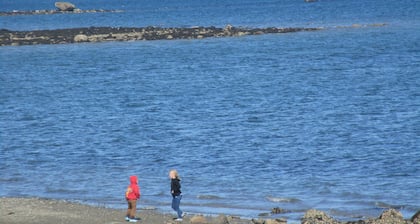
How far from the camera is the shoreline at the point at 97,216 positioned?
18.6 metres

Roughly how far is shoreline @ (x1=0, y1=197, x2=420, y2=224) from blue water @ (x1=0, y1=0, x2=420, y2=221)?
1.20m

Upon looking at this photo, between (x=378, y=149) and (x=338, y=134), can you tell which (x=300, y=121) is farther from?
(x=378, y=149)

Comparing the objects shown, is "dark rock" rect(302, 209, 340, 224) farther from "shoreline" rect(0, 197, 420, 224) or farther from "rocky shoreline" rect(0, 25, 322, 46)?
"rocky shoreline" rect(0, 25, 322, 46)

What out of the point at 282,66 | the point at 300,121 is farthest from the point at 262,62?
the point at 300,121

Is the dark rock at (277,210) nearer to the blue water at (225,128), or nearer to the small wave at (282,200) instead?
the blue water at (225,128)

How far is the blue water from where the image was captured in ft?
80.5

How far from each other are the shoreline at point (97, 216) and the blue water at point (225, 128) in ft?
3.95

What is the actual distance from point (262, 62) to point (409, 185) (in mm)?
46952

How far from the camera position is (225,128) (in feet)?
123

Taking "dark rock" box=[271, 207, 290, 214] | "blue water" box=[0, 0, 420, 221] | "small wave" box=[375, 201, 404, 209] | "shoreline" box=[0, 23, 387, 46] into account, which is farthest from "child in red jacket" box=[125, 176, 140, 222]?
"shoreline" box=[0, 23, 387, 46]

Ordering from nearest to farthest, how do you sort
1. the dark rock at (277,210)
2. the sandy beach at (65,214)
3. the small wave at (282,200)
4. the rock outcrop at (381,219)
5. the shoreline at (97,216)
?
the rock outcrop at (381,219), the shoreline at (97,216), the sandy beach at (65,214), the dark rock at (277,210), the small wave at (282,200)

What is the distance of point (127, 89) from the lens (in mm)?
56469

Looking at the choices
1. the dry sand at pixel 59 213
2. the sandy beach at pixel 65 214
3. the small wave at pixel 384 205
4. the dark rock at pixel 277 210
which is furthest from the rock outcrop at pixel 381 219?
the small wave at pixel 384 205

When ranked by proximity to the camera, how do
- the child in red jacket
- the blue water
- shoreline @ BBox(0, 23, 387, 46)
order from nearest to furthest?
the child in red jacket
the blue water
shoreline @ BBox(0, 23, 387, 46)
